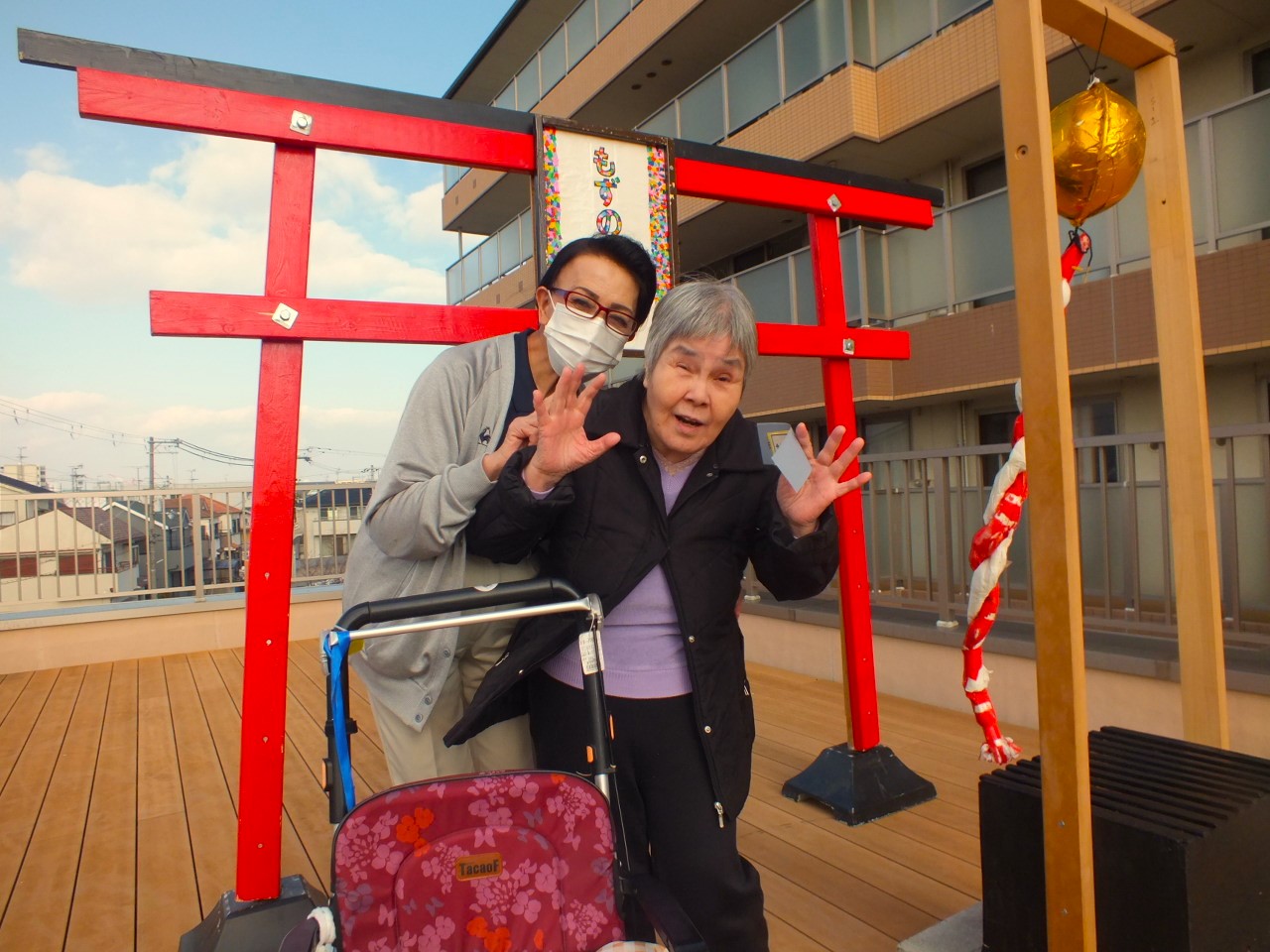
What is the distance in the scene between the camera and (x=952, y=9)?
762cm

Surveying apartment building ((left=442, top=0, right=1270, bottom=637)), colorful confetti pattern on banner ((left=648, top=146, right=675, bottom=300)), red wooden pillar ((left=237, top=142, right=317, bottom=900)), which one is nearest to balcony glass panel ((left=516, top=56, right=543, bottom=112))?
apartment building ((left=442, top=0, right=1270, bottom=637))

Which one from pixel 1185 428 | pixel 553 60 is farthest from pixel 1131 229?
pixel 553 60

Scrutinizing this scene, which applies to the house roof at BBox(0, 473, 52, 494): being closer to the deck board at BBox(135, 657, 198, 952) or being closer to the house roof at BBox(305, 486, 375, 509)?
the house roof at BBox(305, 486, 375, 509)

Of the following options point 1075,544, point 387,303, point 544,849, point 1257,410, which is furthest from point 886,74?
point 544,849

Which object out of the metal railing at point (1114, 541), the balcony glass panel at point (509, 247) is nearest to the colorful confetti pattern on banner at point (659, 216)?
the metal railing at point (1114, 541)

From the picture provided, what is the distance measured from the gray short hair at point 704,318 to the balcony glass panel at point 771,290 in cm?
713

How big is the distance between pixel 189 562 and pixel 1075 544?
7.32 m

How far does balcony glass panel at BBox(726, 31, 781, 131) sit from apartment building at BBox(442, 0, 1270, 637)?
0.02 metres

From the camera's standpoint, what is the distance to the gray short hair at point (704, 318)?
5.39ft

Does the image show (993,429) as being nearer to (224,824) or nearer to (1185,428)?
(1185,428)

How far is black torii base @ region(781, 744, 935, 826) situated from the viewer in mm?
3045

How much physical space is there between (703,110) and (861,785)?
30.6 ft

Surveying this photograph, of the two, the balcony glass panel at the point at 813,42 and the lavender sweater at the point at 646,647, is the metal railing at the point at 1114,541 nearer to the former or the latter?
the lavender sweater at the point at 646,647

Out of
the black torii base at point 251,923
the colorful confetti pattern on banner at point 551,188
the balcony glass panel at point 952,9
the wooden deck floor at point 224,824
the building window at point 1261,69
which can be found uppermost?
the balcony glass panel at point 952,9
